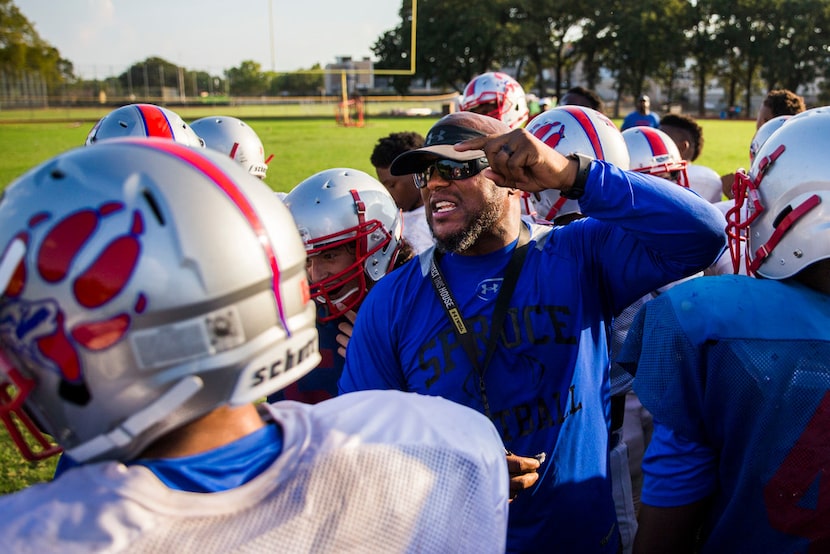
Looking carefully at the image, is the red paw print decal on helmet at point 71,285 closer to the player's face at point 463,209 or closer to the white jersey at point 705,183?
the player's face at point 463,209

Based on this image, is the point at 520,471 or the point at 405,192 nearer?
the point at 520,471

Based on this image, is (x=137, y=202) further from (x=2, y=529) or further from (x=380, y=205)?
(x=380, y=205)

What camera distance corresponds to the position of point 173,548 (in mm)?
1198

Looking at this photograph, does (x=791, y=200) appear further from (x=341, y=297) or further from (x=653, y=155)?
(x=653, y=155)

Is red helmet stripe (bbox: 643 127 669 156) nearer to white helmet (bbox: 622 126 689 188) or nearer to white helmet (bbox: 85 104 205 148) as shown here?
white helmet (bbox: 622 126 689 188)

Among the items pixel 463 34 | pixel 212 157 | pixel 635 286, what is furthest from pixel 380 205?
pixel 463 34

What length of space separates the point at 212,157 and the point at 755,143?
431 cm

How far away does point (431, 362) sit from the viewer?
8.55ft

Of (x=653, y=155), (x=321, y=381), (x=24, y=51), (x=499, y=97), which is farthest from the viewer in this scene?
(x=24, y=51)

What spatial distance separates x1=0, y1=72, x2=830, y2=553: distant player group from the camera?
1248 mm

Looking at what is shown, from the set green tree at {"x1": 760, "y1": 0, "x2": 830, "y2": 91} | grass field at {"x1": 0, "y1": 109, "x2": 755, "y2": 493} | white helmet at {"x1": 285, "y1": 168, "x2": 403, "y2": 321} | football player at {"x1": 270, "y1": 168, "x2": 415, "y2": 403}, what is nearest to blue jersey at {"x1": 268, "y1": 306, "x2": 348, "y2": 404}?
football player at {"x1": 270, "y1": 168, "x2": 415, "y2": 403}

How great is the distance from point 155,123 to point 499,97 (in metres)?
3.64

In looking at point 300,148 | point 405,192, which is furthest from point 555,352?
point 300,148

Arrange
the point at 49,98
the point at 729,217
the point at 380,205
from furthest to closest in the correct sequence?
the point at 49,98, the point at 380,205, the point at 729,217
